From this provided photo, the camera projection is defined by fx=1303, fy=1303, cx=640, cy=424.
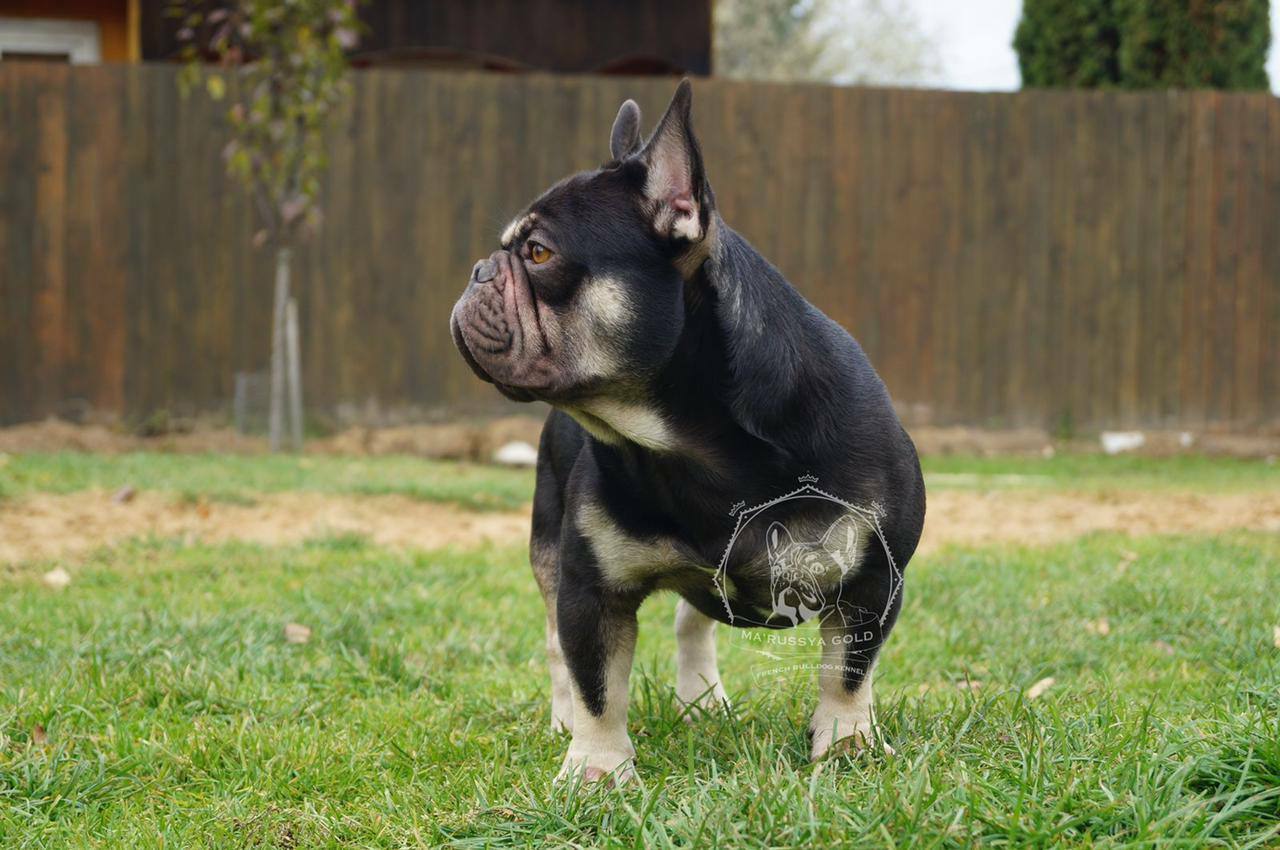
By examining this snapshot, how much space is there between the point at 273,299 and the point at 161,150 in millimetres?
1445

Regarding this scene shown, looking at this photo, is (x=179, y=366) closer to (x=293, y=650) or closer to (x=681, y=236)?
(x=293, y=650)

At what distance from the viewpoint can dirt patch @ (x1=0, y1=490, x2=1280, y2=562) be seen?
6.31 metres

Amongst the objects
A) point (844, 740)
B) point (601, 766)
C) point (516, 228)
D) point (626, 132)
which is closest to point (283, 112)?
point (626, 132)

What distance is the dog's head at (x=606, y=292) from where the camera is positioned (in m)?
2.84

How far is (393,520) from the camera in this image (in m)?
7.04

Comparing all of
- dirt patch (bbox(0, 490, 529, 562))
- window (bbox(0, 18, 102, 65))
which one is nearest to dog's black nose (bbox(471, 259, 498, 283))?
dirt patch (bbox(0, 490, 529, 562))

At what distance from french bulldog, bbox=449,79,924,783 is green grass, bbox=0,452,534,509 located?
4.60 meters

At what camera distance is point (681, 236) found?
2826 mm

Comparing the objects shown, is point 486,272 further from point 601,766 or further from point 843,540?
point 601,766

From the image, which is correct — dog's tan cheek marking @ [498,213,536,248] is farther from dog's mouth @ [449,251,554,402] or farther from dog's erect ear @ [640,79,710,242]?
dog's erect ear @ [640,79,710,242]

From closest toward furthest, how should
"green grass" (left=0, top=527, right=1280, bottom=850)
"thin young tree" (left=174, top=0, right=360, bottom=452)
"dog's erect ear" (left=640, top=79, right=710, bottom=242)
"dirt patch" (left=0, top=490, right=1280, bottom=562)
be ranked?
"green grass" (left=0, top=527, right=1280, bottom=850) < "dog's erect ear" (left=640, top=79, right=710, bottom=242) < "dirt patch" (left=0, top=490, right=1280, bottom=562) < "thin young tree" (left=174, top=0, right=360, bottom=452)

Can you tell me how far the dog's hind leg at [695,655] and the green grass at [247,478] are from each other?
3.94 meters

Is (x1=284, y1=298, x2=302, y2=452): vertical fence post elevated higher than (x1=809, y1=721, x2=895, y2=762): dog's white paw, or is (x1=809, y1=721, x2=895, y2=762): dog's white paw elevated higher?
(x1=284, y1=298, x2=302, y2=452): vertical fence post

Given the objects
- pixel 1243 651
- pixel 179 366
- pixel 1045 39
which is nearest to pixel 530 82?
pixel 179 366
